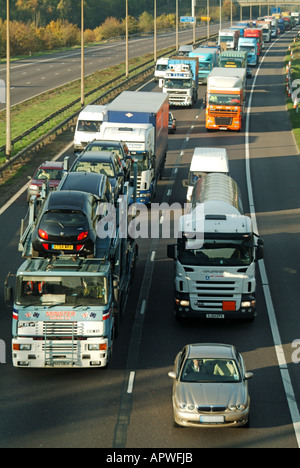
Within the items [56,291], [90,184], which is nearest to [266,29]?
[90,184]

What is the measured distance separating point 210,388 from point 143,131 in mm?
22598

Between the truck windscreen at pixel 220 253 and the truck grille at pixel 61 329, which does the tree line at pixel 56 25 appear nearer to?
the truck windscreen at pixel 220 253

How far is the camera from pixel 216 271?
26562 millimetres

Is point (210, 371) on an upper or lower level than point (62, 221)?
lower

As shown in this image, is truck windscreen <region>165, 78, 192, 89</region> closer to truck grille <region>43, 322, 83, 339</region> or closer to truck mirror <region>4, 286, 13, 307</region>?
truck mirror <region>4, 286, 13, 307</region>

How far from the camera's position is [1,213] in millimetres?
40094

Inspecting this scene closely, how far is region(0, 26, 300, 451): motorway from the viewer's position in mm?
20078

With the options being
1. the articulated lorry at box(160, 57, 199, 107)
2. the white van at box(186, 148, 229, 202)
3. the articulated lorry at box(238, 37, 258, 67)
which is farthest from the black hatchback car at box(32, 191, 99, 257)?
the articulated lorry at box(238, 37, 258, 67)

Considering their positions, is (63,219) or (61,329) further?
(63,219)

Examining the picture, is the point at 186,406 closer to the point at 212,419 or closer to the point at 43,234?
the point at 212,419

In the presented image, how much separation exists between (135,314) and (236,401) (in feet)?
28.6

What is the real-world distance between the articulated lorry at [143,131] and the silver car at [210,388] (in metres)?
20.3

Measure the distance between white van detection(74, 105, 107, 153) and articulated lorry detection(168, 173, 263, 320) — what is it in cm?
2652
